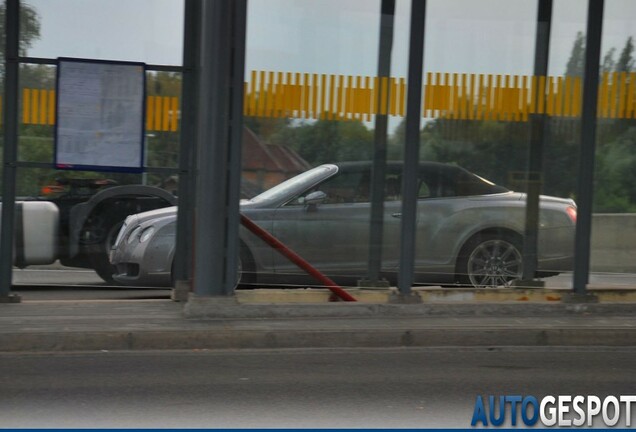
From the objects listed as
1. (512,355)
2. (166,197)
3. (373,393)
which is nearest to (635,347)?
(512,355)

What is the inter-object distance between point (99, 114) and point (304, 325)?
3.06 metres

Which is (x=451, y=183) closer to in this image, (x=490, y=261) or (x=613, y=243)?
(x=490, y=261)

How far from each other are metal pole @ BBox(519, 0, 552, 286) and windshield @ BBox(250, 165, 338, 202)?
6.90ft

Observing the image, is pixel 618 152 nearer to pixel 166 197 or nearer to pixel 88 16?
pixel 166 197

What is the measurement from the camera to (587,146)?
32.8ft

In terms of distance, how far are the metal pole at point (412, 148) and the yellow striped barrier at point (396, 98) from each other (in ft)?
0.37

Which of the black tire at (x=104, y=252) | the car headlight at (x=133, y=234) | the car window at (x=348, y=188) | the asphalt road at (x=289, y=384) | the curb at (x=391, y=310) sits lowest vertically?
the asphalt road at (x=289, y=384)

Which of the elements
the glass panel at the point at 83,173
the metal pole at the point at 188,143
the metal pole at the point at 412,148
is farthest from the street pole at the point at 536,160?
the glass panel at the point at 83,173

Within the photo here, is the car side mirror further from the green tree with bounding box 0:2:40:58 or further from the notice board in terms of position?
the green tree with bounding box 0:2:40:58

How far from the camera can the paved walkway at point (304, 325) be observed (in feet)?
27.4

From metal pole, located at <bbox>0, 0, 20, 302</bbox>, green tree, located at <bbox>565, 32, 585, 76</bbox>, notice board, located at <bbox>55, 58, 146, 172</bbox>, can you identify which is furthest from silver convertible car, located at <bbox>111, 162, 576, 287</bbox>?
green tree, located at <bbox>565, 32, 585, 76</bbox>

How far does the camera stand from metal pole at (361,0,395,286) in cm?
980

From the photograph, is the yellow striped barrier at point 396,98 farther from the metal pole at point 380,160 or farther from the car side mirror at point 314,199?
the car side mirror at point 314,199

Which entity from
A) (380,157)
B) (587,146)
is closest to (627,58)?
(587,146)
